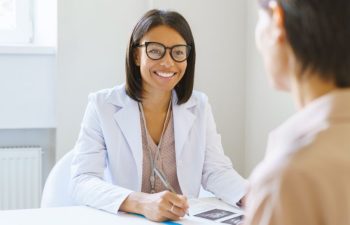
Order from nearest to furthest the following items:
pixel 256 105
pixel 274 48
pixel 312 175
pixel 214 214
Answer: pixel 312 175, pixel 274 48, pixel 214 214, pixel 256 105

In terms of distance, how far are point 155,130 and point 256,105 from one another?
1.16 meters

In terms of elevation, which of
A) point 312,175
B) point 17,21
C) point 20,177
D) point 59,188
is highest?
point 17,21

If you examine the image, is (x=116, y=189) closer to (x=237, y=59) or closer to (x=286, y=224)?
(x=286, y=224)

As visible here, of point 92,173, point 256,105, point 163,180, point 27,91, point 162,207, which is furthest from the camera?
point 256,105

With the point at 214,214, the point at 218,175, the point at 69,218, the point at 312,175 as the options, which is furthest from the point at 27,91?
the point at 312,175

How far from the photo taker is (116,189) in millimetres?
1800

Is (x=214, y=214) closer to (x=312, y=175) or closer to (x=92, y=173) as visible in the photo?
(x=92, y=173)

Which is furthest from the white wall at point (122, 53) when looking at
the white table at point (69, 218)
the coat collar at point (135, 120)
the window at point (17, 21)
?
the white table at point (69, 218)

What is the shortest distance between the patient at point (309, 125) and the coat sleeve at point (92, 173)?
1089 millimetres

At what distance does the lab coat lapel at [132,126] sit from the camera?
2.06 m

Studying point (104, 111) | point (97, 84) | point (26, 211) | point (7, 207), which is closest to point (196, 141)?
point (104, 111)

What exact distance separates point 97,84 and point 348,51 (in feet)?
7.90

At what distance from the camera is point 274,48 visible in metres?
0.73

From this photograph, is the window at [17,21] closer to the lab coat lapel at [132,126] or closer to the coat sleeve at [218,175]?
the lab coat lapel at [132,126]
